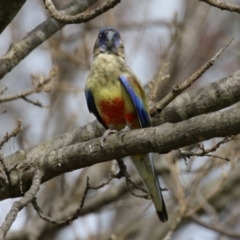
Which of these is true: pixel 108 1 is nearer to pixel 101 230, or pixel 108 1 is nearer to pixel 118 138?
pixel 118 138

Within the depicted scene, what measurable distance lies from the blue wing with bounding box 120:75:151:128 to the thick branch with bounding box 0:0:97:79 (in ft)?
2.32

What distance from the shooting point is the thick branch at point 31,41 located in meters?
4.96

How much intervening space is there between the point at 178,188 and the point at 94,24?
331 centimetres

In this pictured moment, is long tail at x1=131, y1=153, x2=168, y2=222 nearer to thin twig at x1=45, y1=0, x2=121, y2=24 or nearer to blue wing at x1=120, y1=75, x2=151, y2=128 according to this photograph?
blue wing at x1=120, y1=75, x2=151, y2=128

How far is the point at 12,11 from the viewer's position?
4395mm

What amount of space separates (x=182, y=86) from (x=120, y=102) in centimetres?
109

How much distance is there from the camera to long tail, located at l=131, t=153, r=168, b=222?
5.03 metres

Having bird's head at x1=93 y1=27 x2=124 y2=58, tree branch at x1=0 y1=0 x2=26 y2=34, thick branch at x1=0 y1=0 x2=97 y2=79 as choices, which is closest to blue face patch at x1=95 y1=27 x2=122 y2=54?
bird's head at x1=93 y1=27 x2=124 y2=58

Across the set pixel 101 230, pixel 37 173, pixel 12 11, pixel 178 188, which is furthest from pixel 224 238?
pixel 12 11

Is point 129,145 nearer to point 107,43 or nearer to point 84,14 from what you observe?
point 84,14

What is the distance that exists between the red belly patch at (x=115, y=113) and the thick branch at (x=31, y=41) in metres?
0.77

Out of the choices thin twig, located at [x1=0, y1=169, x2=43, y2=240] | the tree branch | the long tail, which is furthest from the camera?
the long tail

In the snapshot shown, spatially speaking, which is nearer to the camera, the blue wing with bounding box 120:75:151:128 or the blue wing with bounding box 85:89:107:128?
the blue wing with bounding box 120:75:151:128

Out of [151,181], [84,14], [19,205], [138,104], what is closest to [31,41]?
[138,104]
